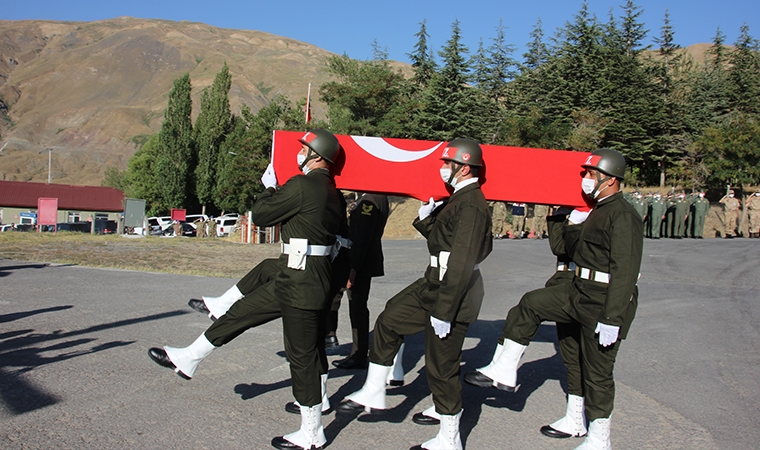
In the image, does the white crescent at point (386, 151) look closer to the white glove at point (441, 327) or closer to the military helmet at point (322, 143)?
the military helmet at point (322, 143)

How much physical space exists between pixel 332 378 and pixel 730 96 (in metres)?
65.7

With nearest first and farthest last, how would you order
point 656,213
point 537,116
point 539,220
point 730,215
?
point 656,213
point 539,220
point 730,215
point 537,116

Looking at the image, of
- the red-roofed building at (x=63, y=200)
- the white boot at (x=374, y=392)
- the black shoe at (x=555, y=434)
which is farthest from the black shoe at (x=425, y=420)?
the red-roofed building at (x=63, y=200)

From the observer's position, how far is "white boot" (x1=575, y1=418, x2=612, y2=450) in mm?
3670

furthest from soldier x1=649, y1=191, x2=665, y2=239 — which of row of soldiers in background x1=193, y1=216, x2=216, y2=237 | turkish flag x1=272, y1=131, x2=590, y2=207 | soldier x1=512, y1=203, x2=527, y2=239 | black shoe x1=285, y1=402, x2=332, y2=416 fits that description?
row of soldiers in background x1=193, y1=216, x2=216, y2=237

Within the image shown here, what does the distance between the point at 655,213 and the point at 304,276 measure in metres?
25.3

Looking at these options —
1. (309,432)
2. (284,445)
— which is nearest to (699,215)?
(309,432)

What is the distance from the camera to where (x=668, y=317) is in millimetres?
8523

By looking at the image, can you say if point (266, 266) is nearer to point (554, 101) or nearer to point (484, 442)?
point (484, 442)

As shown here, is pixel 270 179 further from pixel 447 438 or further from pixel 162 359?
pixel 447 438

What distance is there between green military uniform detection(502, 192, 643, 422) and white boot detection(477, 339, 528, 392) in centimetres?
39

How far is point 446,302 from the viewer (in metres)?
3.70

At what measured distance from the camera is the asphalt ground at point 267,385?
3.82 meters

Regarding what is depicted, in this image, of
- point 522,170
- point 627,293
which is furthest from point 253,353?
point 627,293
